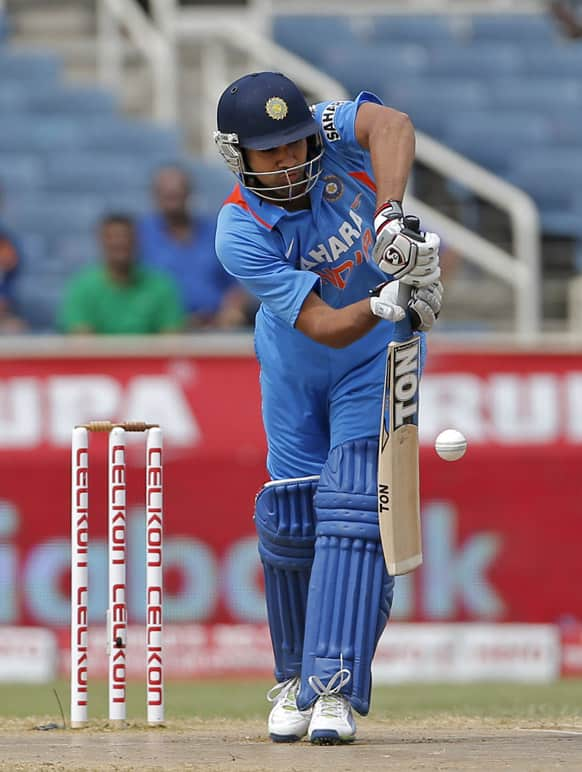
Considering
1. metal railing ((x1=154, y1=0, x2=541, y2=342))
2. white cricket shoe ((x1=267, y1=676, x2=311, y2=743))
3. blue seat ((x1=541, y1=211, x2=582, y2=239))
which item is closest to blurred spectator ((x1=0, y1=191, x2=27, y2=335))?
metal railing ((x1=154, y1=0, x2=541, y2=342))

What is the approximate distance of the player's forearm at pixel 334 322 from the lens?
4.94 metres

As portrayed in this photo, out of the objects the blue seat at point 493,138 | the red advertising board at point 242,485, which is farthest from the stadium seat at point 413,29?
the red advertising board at point 242,485

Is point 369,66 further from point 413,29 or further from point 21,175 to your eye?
point 21,175

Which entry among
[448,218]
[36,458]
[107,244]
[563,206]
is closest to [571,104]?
[563,206]

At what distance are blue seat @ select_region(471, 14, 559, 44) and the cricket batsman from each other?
8856 millimetres

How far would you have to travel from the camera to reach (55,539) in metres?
9.77

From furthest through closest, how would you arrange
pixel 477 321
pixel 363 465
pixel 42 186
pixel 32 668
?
1. pixel 42 186
2. pixel 477 321
3. pixel 32 668
4. pixel 363 465

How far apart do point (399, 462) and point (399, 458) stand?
1cm

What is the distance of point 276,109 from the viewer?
5.00 meters

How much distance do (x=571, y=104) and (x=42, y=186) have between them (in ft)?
12.7

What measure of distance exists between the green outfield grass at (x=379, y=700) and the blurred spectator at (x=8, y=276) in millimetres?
2403

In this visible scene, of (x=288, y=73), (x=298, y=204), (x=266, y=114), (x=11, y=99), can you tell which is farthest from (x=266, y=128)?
(x=11, y=99)

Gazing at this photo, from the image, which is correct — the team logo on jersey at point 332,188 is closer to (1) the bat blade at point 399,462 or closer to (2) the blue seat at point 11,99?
(1) the bat blade at point 399,462

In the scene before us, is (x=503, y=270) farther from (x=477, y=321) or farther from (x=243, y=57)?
(x=243, y=57)
